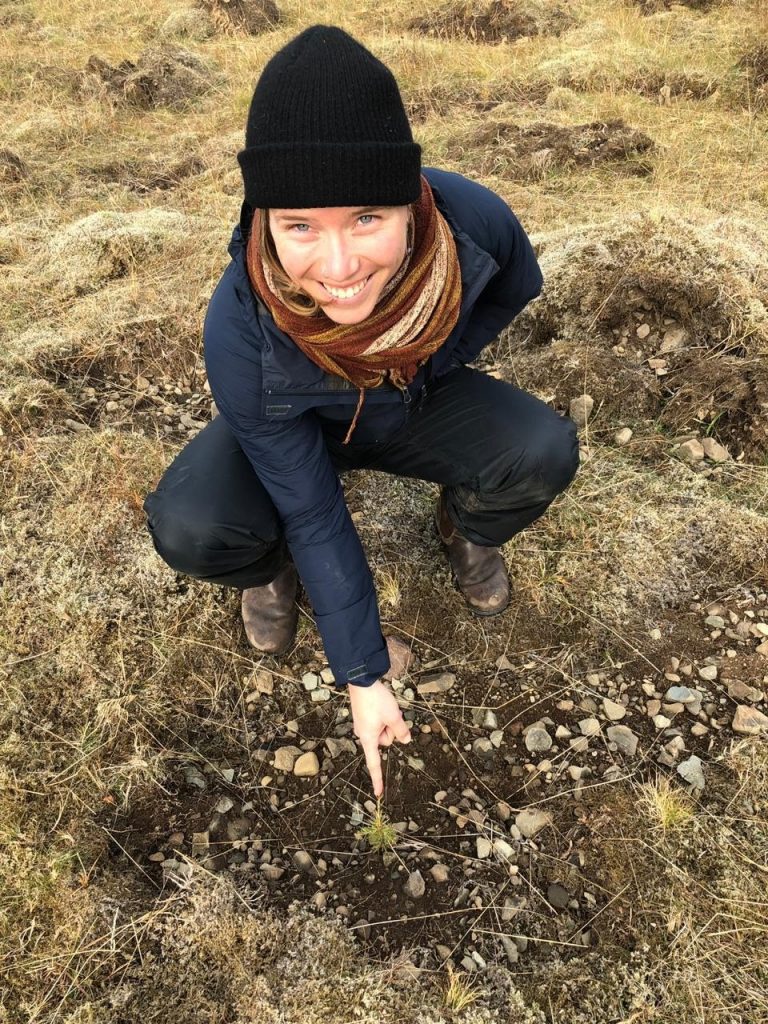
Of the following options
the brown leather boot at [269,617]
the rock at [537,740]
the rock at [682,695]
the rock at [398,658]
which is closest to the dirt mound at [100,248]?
the brown leather boot at [269,617]

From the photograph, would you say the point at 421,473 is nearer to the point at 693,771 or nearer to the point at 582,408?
the point at 582,408

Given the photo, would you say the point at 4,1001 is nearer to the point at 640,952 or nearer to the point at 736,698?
the point at 640,952

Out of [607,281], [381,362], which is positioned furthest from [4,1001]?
[607,281]

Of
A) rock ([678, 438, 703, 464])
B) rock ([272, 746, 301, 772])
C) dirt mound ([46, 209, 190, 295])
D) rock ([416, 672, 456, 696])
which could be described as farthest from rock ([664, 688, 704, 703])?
dirt mound ([46, 209, 190, 295])

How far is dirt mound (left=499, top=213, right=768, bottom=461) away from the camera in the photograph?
2.99m

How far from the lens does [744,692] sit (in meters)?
2.24

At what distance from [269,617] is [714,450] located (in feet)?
6.46

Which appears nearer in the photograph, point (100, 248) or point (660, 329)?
point (660, 329)

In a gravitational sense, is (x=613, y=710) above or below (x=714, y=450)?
below

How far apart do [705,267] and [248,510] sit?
2548 mm

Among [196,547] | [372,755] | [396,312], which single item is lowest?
[372,755]

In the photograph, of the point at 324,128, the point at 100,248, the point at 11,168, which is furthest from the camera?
the point at 11,168

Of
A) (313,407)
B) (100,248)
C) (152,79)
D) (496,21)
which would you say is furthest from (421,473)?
(496,21)

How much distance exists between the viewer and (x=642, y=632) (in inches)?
95.2
